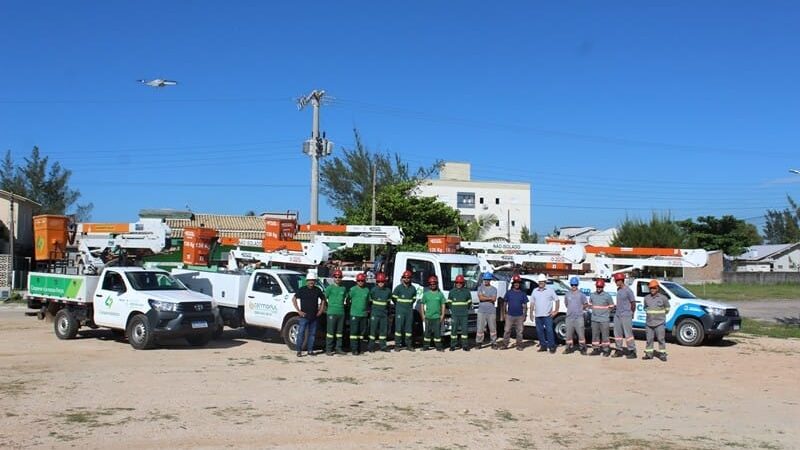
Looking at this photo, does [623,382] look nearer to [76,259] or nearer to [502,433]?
[502,433]

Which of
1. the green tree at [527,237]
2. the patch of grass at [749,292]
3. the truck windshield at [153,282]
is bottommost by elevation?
the patch of grass at [749,292]

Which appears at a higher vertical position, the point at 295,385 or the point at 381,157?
the point at 381,157

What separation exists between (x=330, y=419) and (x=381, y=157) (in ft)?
133

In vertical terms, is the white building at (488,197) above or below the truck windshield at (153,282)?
above

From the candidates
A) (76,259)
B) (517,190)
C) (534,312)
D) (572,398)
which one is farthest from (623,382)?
(517,190)

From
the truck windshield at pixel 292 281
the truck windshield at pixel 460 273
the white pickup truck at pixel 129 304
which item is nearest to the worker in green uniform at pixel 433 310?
the truck windshield at pixel 460 273

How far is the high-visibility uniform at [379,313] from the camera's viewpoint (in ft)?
Answer: 50.6

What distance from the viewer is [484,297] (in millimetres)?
16328

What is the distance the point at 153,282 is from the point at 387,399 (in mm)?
8255

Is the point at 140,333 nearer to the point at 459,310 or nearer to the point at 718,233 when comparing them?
the point at 459,310

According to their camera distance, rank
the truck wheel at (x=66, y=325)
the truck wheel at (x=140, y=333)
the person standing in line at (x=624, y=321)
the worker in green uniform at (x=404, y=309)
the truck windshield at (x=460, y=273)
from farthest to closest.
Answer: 1. the truck wheel at (x=66, y=325)
2. the truck windshield at (x=460, y=273)
3. the worker in green uniform at (x=404, y=309)
4. the person standing in line at (x=624, y=321)
5. the truck wheel at (x=140, y=333)

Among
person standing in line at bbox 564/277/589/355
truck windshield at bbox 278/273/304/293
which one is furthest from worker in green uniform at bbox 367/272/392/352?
person standing in line at bbox 564/277/589/355

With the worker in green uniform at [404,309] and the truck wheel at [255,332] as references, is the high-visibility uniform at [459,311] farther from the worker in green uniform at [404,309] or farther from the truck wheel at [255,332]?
the truck wheel at [255,332]

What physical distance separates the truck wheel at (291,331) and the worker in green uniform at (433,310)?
286 centimetres
